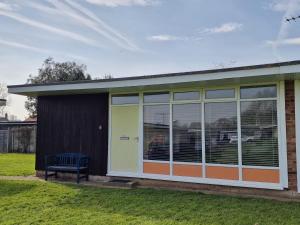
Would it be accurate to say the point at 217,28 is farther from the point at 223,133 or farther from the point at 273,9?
the point at 223,133

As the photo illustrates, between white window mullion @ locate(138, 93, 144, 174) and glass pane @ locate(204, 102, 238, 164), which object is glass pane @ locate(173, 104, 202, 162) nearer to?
glass pane @ locate(204, 102, 238, 164)

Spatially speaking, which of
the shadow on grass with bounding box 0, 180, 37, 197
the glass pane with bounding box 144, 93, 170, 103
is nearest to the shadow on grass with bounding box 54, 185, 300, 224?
the shadow on grass with bounding box 0, 180, 37, 197

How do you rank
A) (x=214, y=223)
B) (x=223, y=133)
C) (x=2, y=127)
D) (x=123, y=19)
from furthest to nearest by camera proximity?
(x=2, y=127) → (x=123, y=19) → (x=223, y=133) → (x=214, y=223)

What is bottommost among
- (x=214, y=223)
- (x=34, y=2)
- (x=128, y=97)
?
(x=214, y=223)

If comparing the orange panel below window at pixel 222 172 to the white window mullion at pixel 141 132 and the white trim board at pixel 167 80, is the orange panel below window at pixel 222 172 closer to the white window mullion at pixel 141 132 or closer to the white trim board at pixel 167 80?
the white window mullion at pixel 141 132

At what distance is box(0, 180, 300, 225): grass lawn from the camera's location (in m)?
4.92

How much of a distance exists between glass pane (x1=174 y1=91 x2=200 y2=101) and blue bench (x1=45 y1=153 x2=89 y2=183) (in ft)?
10.3

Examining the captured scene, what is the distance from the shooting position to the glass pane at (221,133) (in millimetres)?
7098

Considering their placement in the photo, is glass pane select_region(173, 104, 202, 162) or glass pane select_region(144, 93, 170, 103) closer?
glass pane select_region(173, 104, 202, 162)

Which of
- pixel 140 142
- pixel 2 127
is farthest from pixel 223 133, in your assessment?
pixel 2 127

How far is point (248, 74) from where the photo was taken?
631 centimetres

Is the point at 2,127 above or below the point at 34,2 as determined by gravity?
below

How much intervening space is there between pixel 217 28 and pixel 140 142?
976 centimetres

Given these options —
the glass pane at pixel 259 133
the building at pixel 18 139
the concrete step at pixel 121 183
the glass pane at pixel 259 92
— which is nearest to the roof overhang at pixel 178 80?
the glass pane at pixel 259 92
